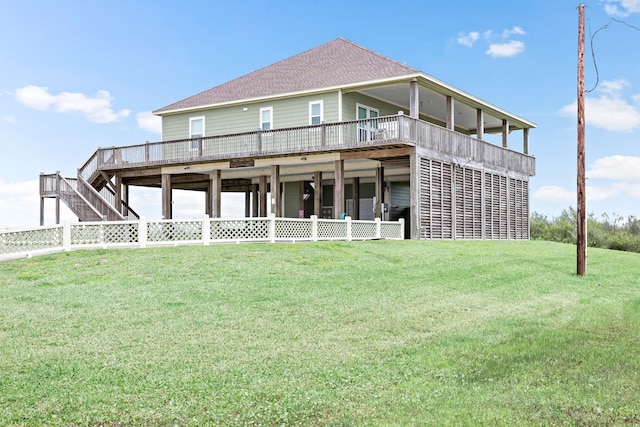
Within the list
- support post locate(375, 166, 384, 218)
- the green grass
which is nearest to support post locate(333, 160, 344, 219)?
support post locate(375, 166, 384, 218)

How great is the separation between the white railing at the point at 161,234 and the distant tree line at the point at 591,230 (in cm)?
3136

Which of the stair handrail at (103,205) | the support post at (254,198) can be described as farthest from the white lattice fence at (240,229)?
the support post at (254,198)

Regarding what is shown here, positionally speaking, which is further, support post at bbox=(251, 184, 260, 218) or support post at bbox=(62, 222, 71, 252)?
support post at bbox=(251, 184, 260, 218)

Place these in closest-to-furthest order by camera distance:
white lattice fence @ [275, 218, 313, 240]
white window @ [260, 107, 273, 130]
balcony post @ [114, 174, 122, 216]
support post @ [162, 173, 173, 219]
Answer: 1. white lattice fence @ [275, 218, 313, 240]
2. white window @ [260, 107, 273, 130]
3. support post @ [162, 173, 173, 219]
4. balcony post @ [114, 174, 122, 216]

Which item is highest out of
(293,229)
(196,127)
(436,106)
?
(436,106)

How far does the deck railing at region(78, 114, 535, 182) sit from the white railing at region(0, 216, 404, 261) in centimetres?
392

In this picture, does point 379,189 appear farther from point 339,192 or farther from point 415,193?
point 415,193

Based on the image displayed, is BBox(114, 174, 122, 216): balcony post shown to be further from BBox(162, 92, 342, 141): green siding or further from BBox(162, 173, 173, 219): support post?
BBox(162, 92, 342, 141): green siding

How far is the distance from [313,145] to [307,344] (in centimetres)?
1738

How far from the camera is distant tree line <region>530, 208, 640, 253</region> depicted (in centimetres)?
4634

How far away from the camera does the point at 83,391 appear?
21.5ft

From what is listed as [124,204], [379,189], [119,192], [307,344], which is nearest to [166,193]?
[119,192]

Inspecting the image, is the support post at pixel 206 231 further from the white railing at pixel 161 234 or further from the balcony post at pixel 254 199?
the balcony post at pixel 254 199

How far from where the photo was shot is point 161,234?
767 inches
